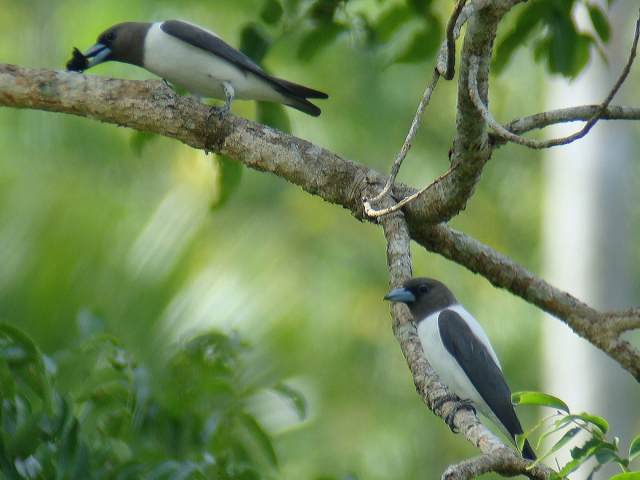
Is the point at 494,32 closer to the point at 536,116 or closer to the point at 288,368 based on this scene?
the point at 536,116

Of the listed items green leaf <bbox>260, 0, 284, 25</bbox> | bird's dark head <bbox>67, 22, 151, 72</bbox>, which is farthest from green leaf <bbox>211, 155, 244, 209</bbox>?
bird's dark head <bbox>67, 22, 151, 72</bbox>

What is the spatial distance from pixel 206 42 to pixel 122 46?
1.37ft

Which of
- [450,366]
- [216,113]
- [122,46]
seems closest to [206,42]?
[122,46]

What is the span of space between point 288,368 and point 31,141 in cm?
403

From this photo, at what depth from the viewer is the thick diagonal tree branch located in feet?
11.2

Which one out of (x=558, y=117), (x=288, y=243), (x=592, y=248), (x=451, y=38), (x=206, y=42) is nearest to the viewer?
(x=451, y=38)

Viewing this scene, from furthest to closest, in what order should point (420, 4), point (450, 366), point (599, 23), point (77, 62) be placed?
1. point (77, 62)
2. point (450, 366)
3. point (420, 4)
4. point (599, 23)

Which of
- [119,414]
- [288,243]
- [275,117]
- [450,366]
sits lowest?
[119,414]

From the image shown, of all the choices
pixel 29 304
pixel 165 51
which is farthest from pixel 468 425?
pixel 165 51

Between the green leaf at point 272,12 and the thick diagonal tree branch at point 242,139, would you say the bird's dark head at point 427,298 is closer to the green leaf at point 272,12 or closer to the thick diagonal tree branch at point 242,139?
the thick diagonal tree branch at point 242,139

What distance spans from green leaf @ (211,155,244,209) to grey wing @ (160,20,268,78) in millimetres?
850

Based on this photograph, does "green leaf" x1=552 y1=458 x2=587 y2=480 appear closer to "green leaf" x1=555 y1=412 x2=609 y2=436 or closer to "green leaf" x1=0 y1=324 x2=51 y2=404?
"green leaf" x1=555 y1=412 x2=609 y2=436

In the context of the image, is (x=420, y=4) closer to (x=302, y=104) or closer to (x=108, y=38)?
(x=302, y=104)

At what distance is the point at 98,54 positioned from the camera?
16.1 feet
